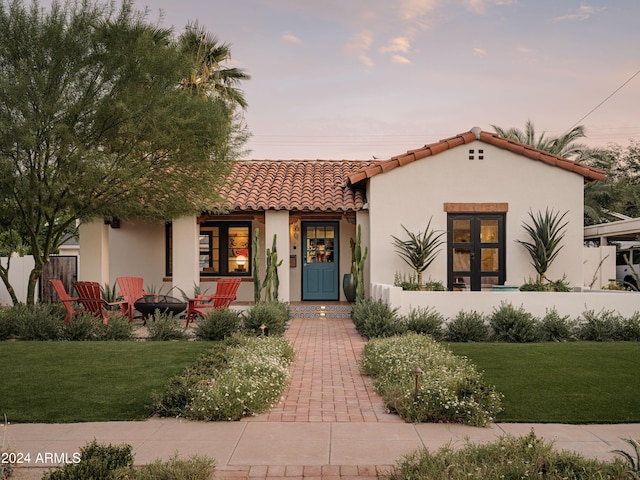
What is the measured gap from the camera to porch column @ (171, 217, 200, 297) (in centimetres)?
1599

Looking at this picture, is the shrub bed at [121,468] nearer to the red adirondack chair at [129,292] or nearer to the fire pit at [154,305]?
the fire pit at [154,305]

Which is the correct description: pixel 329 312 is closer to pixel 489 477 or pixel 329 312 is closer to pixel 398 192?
pixel 398 192

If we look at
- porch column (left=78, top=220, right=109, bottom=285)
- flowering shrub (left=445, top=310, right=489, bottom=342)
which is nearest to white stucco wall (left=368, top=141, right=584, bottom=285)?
flowering shrub (left=445, top=310, right=489, bottom=342)

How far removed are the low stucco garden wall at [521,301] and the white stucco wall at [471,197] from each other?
3.06 meters

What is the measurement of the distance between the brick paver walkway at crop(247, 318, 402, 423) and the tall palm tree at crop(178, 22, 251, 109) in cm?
1445

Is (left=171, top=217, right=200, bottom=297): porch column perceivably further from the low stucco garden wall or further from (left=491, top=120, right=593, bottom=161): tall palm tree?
(left=491, top=120, right=593, bottom=161): tall palm tree

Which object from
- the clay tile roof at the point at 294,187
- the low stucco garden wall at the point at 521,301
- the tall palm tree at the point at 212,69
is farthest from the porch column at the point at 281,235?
the tall palm tree at the point at 212,69

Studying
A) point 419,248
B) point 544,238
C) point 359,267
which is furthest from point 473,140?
point 359,267

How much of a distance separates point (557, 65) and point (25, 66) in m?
13.6

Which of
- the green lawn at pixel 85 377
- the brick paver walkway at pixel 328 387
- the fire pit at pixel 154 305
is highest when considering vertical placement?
the fire pit at pixel 154 305

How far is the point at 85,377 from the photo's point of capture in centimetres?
794

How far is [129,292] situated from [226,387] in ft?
27.8

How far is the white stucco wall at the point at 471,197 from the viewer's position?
15.2 meters


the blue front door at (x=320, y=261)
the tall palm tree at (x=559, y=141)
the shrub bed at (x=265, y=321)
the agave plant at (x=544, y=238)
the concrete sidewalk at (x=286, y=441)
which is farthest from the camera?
the tall palm tree at (x=559, y=141)
